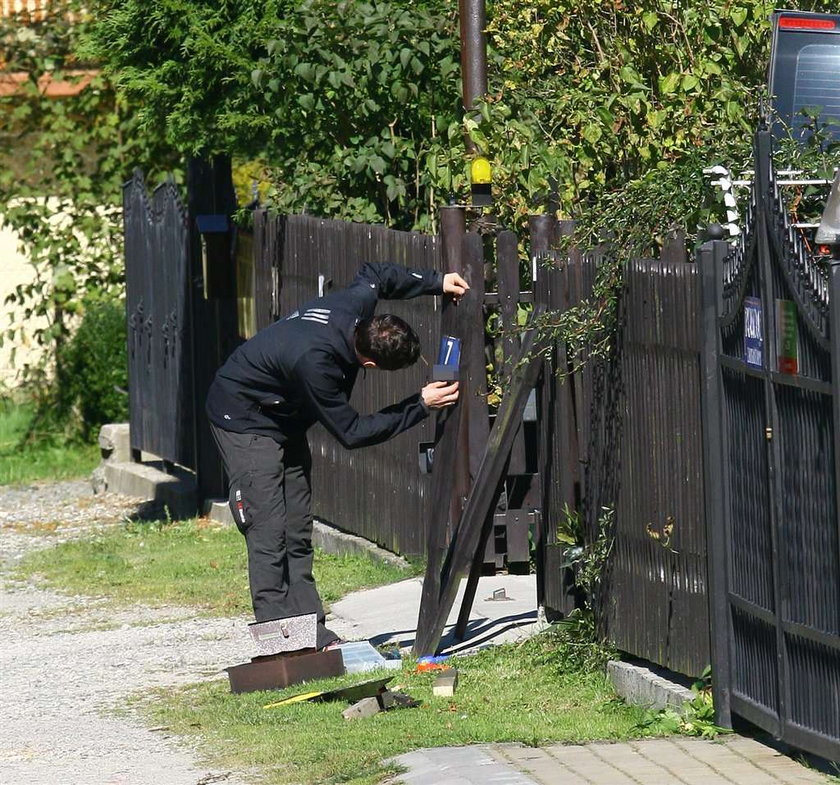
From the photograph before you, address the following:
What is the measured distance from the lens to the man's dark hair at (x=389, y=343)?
24.1ft

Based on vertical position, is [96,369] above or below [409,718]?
above

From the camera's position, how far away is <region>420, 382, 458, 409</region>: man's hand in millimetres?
7262

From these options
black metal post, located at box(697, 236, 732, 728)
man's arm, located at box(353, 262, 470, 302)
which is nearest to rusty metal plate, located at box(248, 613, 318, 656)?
man's arm, located at box(353, 262, 470, 302)

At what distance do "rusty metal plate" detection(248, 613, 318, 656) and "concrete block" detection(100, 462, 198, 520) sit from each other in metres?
5.55

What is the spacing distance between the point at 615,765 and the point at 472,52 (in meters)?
4.99

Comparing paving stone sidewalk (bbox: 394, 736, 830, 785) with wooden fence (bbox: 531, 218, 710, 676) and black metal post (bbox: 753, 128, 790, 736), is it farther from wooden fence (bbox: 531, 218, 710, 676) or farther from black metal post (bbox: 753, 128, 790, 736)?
wooden fence (bbox: 531, 218, 710, 676)

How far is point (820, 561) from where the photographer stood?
5.47 m

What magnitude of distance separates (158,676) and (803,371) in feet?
12.8

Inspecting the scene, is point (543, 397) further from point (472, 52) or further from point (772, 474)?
point (472, 52)

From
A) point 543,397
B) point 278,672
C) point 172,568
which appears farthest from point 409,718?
point 172,568

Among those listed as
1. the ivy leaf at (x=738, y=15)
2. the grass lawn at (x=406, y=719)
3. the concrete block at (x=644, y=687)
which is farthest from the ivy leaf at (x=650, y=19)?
the concrete block at (x=644, y=687)

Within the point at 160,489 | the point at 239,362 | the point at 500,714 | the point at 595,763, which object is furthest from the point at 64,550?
the point at 595,763

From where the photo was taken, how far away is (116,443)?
51.3 feet

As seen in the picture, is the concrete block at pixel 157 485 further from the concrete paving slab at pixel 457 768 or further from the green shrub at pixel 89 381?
the concrete paving slab at pixel 457 768
